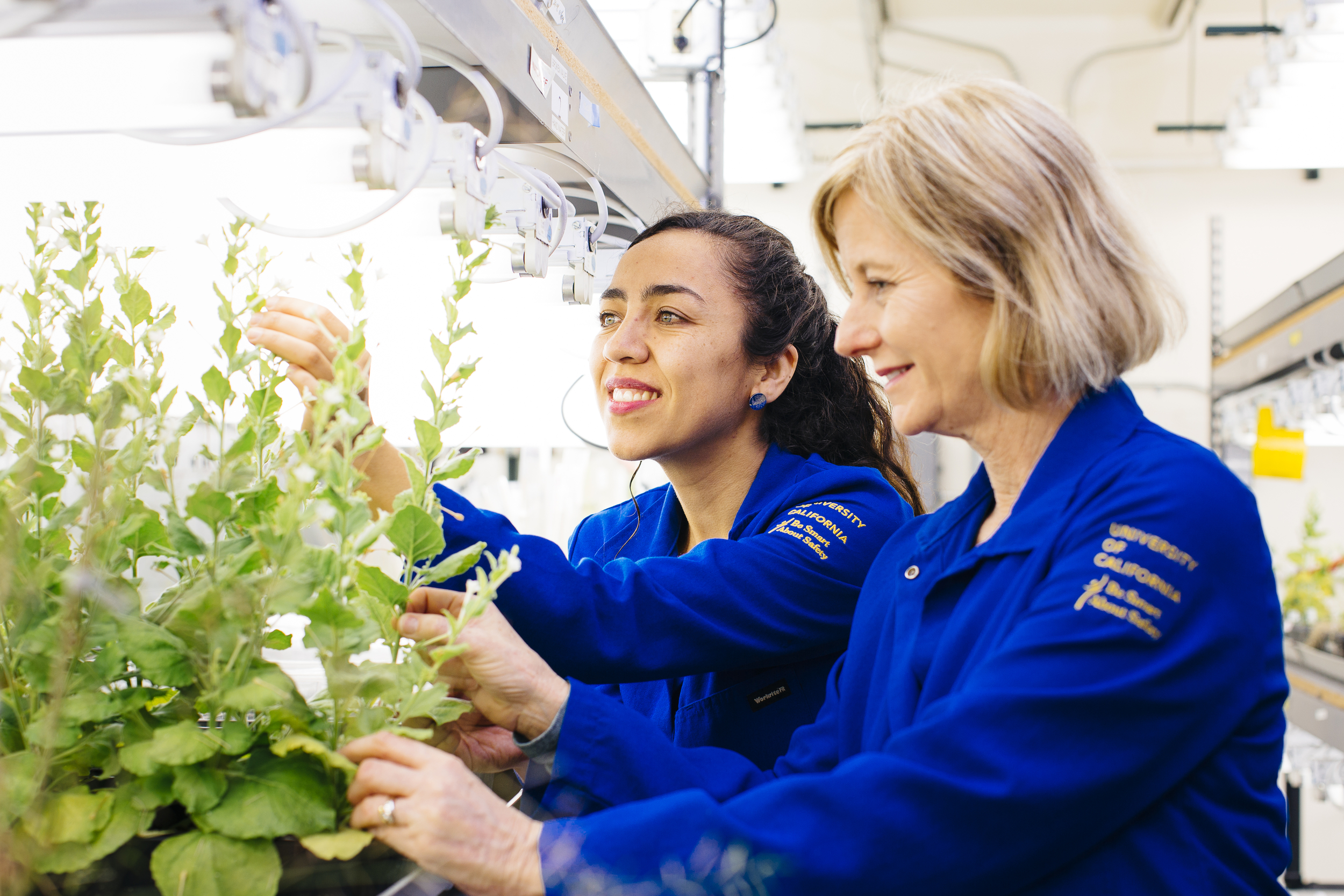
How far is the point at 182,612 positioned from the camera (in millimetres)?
715

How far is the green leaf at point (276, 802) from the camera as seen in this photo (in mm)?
677

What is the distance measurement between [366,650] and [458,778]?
11cm

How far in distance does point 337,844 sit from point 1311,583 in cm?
437

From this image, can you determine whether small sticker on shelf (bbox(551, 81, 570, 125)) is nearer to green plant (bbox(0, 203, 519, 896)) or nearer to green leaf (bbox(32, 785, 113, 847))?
green plant (bbox(0, 203, 519, 896))

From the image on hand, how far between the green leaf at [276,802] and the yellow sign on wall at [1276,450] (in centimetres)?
347

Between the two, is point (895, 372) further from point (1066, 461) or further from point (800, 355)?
point (800, 355)

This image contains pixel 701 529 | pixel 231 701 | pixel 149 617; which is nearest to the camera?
pixel 231 701

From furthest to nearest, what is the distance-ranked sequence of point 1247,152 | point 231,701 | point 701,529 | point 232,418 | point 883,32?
1. point 883,32
2. point 1247,152
3. point 232,418
4. point 701,529
5. point 231,701

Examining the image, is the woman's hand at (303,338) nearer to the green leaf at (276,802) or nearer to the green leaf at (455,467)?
the green leaf at (455,467)

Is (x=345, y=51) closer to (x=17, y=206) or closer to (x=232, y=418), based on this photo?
(x=17, y=206)

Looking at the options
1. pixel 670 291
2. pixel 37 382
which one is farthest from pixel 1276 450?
pixel 37 382

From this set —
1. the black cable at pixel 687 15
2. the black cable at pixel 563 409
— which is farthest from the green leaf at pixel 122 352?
the black cable at pixel 687 15

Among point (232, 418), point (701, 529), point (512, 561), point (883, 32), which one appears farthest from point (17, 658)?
point (883, 32)

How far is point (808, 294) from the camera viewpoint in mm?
1578
